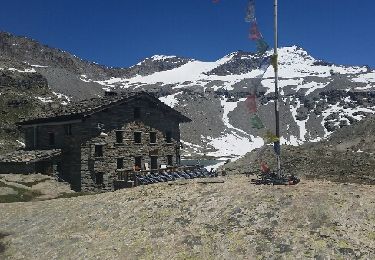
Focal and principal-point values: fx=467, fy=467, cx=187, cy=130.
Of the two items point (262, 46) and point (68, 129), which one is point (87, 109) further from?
point (262, 46)

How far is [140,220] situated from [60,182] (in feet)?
62.8

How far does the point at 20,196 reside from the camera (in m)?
34.5

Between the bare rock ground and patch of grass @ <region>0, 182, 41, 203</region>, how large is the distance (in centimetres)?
494

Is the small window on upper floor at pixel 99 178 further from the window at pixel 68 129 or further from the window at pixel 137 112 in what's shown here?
the window at pixel 137 112

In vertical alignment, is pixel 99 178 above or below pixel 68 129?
below

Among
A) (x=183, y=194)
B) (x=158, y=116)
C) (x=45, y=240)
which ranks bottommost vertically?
(x=45, y=240)

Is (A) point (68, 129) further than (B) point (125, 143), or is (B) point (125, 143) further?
(B) point (125, 143)

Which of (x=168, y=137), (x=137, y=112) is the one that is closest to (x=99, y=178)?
(x=137, y=112)

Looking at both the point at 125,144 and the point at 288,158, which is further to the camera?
the point at 288,158

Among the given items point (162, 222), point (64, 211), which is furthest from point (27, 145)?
point (162, 222)

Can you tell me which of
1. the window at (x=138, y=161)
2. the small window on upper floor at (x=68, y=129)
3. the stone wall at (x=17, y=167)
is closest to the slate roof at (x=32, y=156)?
the stone wall at (x=17, y=167)

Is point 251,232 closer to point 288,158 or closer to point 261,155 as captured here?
point 288,158

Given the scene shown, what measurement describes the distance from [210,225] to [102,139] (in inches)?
952

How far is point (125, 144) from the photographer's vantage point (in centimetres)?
4584
